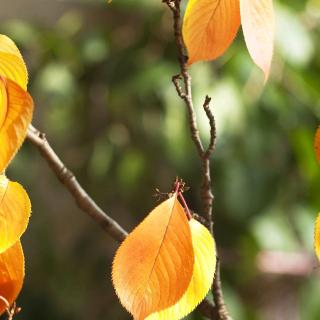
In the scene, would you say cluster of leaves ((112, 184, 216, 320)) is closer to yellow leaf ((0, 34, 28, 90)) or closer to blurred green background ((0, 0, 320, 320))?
yellow leaf ((0, 34, 28, 90))

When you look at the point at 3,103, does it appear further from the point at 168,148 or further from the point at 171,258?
the point at 168,148

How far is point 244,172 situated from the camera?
52.4 inches

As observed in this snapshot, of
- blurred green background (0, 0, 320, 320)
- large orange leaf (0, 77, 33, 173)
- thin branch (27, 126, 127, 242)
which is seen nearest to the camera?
large orange leaf (0, 77, 33, 173)

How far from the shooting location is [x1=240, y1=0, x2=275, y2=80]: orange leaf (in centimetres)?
38

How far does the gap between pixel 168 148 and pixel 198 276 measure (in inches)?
36.6

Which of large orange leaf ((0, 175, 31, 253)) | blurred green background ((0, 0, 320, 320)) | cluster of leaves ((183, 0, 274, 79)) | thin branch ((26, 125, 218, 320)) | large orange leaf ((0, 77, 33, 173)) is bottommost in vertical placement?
blurred green background ((0, 0, 320, 320))

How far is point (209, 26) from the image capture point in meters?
0.41

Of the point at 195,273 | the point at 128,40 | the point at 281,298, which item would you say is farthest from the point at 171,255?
the point at 281,298

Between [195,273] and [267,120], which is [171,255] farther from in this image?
[267,120]

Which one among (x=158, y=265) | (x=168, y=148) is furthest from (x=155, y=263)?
(x=168, y=148)

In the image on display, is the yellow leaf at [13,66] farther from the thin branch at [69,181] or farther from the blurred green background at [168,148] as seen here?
the blurred green background at [168,148]

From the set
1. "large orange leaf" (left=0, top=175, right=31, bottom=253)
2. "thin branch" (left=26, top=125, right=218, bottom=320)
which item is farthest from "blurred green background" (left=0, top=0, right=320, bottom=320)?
"large orange leaf" (left=0, top=175, right=31, bottom=253)

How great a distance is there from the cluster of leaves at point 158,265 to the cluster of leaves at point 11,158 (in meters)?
0.05

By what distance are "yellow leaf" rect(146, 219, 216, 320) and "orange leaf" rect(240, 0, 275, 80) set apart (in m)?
0.08
